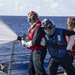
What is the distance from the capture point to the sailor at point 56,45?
684 cm

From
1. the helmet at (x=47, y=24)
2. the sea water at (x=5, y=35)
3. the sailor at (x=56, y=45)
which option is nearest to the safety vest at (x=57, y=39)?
the sailor at (x=56, y=45)

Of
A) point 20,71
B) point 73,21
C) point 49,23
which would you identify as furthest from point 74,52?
point 20,71

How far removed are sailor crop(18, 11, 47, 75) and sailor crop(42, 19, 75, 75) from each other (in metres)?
0.17

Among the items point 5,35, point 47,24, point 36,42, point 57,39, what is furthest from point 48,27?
point 5,35

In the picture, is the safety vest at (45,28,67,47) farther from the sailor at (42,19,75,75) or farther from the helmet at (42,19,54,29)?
the helmet at (42,19,54,29)

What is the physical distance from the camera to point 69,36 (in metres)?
6.94

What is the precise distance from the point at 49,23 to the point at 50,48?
0.49m

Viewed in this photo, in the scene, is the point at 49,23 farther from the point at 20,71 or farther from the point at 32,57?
the point at 20,71

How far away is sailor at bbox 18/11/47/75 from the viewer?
23.2 feet

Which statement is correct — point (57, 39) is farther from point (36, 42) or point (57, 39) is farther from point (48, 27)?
point (36, 42)

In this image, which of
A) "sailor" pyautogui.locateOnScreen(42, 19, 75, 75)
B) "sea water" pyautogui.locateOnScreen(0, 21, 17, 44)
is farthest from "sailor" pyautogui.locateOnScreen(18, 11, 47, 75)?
"sea water" pyautogui.locateOnScreen(0, 21, 17, 44)

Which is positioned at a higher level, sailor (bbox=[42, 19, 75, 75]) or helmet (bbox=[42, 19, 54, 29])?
helmet (bbox=[42, 19, 54, 29])

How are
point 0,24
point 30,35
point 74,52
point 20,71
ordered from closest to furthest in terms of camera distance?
1. point 0,24
2. point 30,35
3. point 74,52
4. point 20,71

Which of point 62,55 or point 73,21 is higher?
point 73,21
